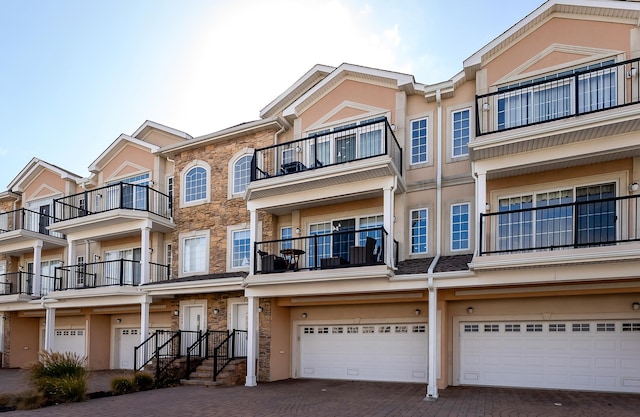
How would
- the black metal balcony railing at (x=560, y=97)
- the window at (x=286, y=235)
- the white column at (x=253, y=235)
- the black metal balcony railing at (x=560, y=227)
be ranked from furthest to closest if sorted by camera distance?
the window at (x=286, y=235) → the white column at (x=253, y=235) → the black metal balcony railing at (x=560, y=97) → the black metal balcony railing at (x=560, y=227)

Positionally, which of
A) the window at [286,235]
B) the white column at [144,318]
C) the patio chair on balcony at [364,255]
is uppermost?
the window at [286,235]

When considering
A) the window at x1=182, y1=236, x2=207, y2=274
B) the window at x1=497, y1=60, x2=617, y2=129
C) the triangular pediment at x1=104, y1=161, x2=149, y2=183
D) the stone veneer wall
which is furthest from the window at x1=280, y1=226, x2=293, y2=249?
the window at x1=497, y1=60, x2=617, y2=129

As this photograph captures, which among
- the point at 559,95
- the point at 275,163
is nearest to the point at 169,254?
the point at 275,163

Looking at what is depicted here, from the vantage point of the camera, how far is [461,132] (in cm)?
1398

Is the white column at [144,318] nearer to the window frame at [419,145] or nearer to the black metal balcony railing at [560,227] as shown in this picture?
the window frame at [419,145]

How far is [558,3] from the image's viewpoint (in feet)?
41.2

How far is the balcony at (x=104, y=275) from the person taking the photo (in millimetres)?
18766

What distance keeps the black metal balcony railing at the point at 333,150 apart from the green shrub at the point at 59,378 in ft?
23.6

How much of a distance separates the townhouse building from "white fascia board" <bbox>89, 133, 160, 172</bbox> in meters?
0.18

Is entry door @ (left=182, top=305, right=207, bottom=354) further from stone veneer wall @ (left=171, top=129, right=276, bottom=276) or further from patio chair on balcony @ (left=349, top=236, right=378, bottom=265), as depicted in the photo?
patio chair on balcony @ (left=349, top=236, right=378, bottom=265)

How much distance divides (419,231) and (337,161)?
10.8 feet

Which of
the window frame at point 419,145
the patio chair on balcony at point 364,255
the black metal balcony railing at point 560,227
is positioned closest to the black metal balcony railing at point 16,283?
the patio chair on balcony at point 364,255

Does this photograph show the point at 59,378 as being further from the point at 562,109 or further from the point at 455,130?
the point at 562,109

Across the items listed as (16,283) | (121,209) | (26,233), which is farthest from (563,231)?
(16,283)
